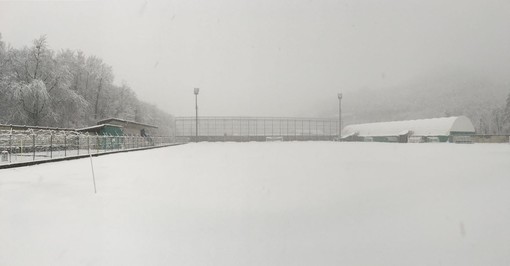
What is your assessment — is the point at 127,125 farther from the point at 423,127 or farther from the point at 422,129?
the point at 423,127

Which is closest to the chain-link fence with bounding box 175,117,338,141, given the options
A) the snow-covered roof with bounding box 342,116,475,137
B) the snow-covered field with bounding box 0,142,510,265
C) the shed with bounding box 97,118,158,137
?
the snow-covered roof with bounding box 342,116,475,137

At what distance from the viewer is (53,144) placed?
25.3m

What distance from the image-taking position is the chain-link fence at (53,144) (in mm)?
18406

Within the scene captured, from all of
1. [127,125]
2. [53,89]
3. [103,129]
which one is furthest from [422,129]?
[53,89]

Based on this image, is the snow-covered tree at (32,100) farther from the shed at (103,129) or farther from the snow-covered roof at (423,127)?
the snow-covered roof at (423,127)

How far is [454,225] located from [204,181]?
19.9 ft

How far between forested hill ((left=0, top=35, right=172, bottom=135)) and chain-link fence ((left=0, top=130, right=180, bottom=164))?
1227 centimetres

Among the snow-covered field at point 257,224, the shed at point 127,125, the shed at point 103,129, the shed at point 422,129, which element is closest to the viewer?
the snow-covered field at point 257,224

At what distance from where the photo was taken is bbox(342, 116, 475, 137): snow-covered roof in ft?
187

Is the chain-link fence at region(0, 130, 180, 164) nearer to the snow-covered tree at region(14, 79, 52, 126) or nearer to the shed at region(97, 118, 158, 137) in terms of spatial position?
the shed at region(97, 118, 158, 137)

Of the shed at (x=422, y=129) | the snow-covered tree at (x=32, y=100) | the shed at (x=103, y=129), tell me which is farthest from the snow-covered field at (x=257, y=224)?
the shed at (x=422, y=129)

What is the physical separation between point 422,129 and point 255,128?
1294 inches

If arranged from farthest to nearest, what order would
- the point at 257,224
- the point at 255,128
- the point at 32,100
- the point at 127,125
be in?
the point at 255,128
the point at 127,125
the point at 32,100
the point at 257,224

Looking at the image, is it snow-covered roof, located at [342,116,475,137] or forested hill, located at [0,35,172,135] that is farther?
snow-covered roof, located at [342,116,475,137]
